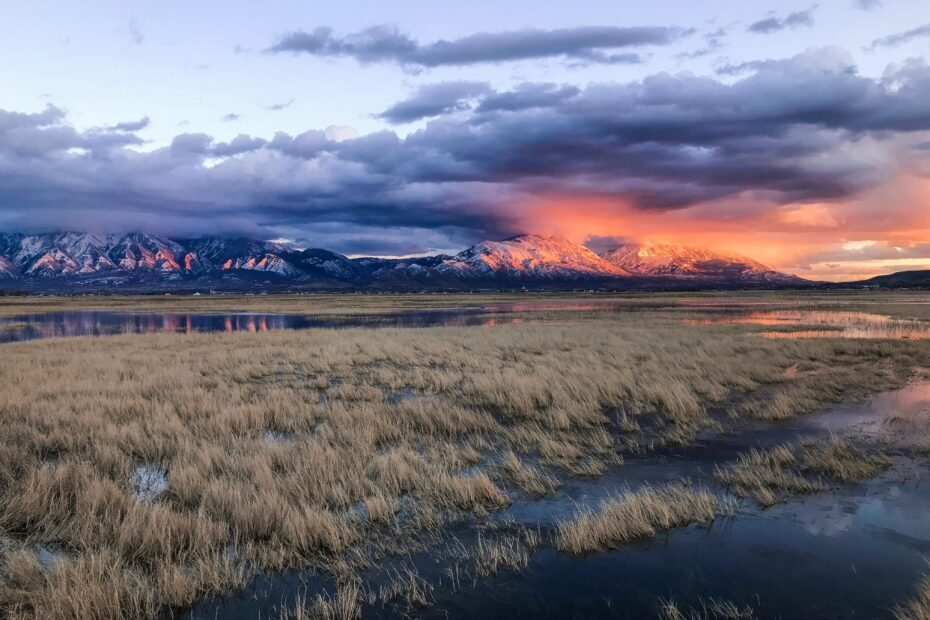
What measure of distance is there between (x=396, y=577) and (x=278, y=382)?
609 inches

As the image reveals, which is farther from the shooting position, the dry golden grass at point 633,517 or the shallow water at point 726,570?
the dry golden grass at point 633,517

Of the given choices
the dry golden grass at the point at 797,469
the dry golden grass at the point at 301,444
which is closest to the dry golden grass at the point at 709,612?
the dry golden grass at the point at 301,444

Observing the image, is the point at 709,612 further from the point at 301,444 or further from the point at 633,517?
the point at 301,444

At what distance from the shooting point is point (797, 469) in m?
10.4

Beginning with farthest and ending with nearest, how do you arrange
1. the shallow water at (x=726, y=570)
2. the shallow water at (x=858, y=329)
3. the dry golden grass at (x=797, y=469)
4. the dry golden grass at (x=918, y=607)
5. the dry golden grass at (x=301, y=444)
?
the shallow water at (x=858, y=329), the dry golden grass at (x=797, y=469), the dry golden grass at (x=301, y=444), the shallow water at (x=726, y=570), the dry golden grass at (x=918, y=607)

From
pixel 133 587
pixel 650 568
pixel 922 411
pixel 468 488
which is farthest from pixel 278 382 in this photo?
pixel 922 411

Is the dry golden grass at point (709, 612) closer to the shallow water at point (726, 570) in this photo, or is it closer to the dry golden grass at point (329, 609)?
the shallow water at point (726, 570)

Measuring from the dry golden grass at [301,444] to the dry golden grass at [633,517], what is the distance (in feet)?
0.14

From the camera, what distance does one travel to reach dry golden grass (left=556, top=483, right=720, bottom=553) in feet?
24.4

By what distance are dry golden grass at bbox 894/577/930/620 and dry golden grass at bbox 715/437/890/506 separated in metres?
2.76

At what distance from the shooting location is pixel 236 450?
1131cm

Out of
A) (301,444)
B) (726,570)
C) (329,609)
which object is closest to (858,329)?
(726,570)

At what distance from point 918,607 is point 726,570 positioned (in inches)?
72.3

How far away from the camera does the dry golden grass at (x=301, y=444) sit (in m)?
6.93
